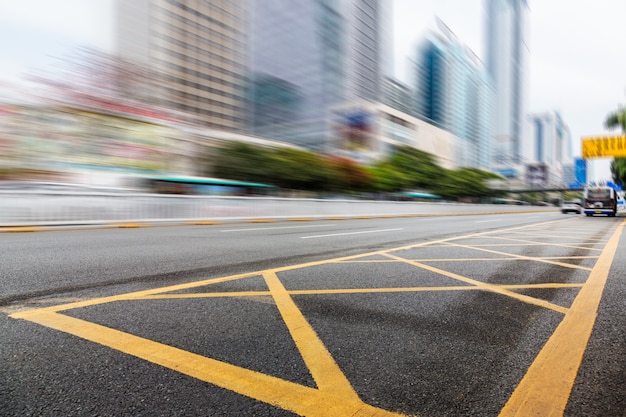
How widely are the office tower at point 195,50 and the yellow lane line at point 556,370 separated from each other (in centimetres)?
7602

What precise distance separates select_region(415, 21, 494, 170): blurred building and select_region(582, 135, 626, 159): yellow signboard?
116106mm

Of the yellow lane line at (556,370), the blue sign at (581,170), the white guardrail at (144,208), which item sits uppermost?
the blue sign at (581,170)

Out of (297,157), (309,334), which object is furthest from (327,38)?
(309,334)

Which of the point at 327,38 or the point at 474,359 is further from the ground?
the point at 327,38

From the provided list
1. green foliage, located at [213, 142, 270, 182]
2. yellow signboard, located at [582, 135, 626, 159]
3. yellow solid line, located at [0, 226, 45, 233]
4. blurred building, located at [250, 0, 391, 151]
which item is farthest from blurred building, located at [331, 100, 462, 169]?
yellow solid line, located at [0, 226, 45, 233]

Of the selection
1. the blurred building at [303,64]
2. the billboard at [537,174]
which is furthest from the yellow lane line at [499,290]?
the billboard at [537,174]

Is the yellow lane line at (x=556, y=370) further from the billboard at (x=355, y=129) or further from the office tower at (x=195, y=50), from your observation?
the office tower at (x=195, y=50)

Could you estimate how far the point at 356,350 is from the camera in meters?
2.30

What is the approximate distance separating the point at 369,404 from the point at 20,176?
2460 cm

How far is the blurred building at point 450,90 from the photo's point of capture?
14462 cm

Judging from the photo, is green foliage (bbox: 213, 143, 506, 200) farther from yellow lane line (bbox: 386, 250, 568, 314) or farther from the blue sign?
yellow lane line (bbox: 386, 250, 568, 314)

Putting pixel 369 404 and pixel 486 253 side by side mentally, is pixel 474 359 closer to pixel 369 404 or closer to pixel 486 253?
pixel 369 404

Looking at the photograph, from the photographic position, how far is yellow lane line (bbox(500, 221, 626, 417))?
5.62 feet

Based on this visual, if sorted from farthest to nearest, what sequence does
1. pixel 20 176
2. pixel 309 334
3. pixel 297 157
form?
pixel 297 157 → pixel 20 176 → pixel 309 334
